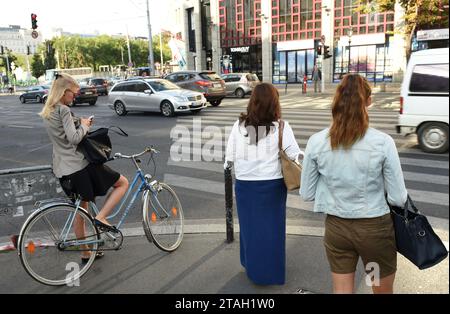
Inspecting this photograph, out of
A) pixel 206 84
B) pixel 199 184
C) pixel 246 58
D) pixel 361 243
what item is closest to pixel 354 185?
pixel 361 243

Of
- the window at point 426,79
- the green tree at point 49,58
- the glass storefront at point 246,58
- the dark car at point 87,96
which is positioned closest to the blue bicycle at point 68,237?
the window at point 426,79

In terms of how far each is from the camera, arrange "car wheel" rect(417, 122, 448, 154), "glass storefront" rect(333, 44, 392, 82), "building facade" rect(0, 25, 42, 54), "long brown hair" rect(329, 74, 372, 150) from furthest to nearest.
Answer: "building facade" rect(0, 25, 42, 54)
"glass storefront" rect(333, 44, 392, 82)
"car wheel" rect(417, 122, 448, 154)
"long brown hair" rect(329, 74, 372, 150)

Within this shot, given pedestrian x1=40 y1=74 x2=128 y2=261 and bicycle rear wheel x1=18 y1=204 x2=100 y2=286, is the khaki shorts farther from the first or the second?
Result: bicycle rear wheel x1=18 y1=204 x2=100 y2=286

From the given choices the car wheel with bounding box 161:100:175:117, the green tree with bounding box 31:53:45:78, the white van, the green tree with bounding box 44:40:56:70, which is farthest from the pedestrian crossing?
the green tree with bounding box 31:53:45:78

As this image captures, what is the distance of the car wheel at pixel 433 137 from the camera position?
841cm

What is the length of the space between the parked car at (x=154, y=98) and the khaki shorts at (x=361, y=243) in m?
14.3

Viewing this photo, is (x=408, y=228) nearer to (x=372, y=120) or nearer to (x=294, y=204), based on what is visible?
(x=294, y=204)

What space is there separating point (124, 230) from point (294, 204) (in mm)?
2286

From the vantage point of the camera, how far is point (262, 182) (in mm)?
3264

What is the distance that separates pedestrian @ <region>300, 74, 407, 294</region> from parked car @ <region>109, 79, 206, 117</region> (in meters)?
14.3

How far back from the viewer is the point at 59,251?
3.83 meters

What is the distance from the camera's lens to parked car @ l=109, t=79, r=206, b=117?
16.7 metres

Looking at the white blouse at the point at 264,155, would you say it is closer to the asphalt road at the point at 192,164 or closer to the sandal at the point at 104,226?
the sandal at the point at 104,226
